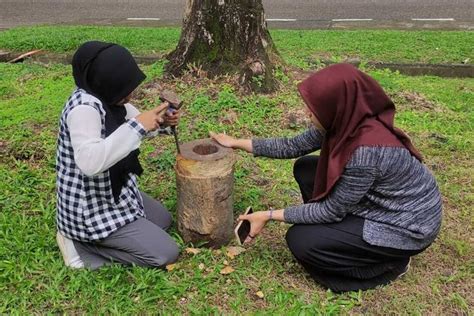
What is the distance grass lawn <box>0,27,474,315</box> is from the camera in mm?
2748

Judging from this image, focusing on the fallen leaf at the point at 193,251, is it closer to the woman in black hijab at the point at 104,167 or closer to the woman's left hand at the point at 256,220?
the woman in black hijab at the point at 104,167

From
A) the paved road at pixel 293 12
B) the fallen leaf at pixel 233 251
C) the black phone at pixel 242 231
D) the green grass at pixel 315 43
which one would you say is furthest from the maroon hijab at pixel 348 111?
the paved road at pixel 293 12

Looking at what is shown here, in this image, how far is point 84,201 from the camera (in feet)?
9.14

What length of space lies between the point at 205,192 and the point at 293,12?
8.91 metres

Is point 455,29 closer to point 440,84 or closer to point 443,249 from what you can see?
point 440,84

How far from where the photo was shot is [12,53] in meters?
7.48

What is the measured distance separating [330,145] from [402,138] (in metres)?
0.34

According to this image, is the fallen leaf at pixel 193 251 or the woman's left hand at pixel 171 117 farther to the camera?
the fallen leaf at pixel 193 251

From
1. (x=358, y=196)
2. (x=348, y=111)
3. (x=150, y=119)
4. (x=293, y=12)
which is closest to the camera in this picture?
(x=348, y=111)

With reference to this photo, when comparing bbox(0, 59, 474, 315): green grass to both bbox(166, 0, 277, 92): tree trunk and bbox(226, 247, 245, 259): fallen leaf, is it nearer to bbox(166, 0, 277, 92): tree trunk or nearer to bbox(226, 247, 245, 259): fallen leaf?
bbox(226, 247, 245, 259): fallen leaf

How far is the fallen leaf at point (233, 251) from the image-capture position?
10.2 ft

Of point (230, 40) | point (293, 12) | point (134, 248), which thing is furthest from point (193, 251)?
point (293, 12)

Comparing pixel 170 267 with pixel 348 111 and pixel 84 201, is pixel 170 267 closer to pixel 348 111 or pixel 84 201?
pixel 84 201

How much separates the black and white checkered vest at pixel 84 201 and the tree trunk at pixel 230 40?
98.1 inches
